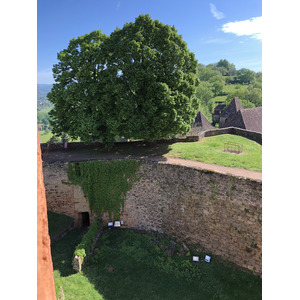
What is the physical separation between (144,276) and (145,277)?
0.08 meters

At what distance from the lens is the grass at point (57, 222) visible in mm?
14703

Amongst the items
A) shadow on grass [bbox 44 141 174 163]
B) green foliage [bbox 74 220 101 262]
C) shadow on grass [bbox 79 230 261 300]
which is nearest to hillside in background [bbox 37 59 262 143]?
shadow on grass [bbox 44 141 174 163]

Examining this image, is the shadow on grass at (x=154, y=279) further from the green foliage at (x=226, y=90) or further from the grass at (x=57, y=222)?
the green foliage at (x=226, y=90)

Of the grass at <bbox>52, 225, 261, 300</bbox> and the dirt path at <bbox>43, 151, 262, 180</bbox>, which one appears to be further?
the dirt path at <bbox>43, 151, 262, 180</bbox>

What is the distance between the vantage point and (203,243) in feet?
44.5

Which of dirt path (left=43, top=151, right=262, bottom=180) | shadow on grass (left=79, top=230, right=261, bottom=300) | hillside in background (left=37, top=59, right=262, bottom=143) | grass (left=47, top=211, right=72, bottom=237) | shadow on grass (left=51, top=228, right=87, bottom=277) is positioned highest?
hillside in background (left=37, top=59, right=262, bottom=143)

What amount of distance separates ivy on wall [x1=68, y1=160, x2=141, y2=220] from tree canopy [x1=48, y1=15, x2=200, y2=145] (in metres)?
1.98

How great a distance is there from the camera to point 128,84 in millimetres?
15305

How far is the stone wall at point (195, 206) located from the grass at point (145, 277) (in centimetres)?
114

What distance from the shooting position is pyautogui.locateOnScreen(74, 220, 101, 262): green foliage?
1232cm

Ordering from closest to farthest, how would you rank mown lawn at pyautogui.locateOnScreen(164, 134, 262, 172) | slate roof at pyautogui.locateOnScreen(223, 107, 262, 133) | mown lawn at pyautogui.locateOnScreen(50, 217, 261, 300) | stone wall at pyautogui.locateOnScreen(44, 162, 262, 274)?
1. mown lawn at pyautogui.locateOnScreen(50, 217, 261, 300)
2. stone wall at pyautogui.locateOnScreen(44, 162, 262, 274)
3. mown lawn at pyautogui.locateOnScreen(164, 134, 262, 172)
4. slate roof at pyautogui.locateOnScreen(223, 107, 262, 133)

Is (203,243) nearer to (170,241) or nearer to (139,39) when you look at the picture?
(170,241)

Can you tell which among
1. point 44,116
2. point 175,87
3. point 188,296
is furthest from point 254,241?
point 44,116

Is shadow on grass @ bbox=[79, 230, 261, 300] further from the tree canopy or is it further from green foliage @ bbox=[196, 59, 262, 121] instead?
green foliage @ bbox=[196, 59, 262, 121]
